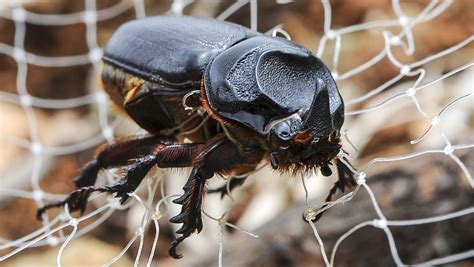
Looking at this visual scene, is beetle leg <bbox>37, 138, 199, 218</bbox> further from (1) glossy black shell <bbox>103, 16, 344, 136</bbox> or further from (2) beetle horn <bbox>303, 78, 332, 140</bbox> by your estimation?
(2) beetle horn <bbox>303, 78, 332, 140</bbox>

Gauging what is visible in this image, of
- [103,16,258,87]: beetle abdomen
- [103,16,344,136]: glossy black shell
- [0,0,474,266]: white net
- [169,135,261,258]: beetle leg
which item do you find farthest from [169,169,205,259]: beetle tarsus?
[0,0,474,266]: white net

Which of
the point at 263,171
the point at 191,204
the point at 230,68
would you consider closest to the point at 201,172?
the point at 191,204

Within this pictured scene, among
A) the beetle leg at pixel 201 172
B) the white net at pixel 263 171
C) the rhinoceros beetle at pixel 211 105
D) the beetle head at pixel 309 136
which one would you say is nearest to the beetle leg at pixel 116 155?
the rhinoceros beetle at pixel 211 105

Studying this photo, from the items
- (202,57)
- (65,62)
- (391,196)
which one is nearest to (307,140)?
(202,57)

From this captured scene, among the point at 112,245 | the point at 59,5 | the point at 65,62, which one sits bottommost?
the point at 112,245

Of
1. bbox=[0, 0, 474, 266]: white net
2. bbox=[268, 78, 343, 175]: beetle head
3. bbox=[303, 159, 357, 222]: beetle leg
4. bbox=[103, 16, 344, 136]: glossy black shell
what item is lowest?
bbox=[0, 0, 474, 266]: white net

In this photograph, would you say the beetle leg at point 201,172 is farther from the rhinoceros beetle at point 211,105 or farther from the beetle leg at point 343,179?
the beetle leg at point 343,179

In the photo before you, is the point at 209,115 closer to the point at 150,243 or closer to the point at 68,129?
the point at 150,243
